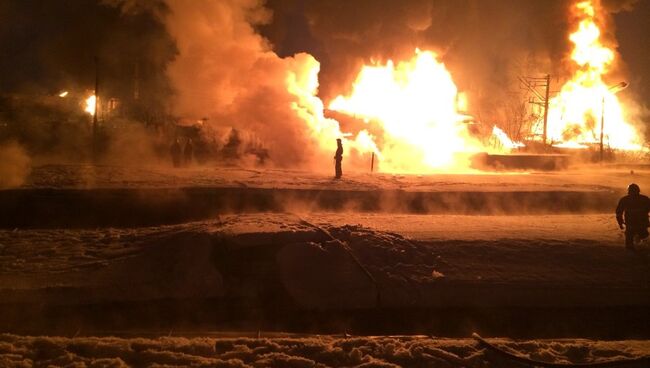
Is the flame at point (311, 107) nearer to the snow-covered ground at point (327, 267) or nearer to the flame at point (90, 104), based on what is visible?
the flame at point (90, 104)

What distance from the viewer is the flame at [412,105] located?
34969 millimetres

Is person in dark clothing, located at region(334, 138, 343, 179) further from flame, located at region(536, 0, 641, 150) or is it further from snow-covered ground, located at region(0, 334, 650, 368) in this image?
flame, located at region(536, 0, 641, 150)

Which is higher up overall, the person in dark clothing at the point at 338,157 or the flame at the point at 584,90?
the flame at the point at 584,90

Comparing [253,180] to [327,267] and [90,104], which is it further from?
[90,104]

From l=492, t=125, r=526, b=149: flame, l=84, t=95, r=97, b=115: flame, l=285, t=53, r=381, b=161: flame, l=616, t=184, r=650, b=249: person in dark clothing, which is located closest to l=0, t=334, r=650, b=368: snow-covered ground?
l=616, t=184, r=650, b=249: person in dark clothing

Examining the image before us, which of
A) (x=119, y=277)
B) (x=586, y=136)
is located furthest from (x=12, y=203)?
(x=586, y=136)

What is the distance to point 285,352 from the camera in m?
5.82

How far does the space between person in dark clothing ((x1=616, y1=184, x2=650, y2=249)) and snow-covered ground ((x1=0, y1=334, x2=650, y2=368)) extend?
4.33 meters

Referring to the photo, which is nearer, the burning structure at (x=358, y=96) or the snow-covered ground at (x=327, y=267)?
the snow-covered ground at (x=327, y=267)

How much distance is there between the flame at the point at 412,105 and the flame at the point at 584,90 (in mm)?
9842

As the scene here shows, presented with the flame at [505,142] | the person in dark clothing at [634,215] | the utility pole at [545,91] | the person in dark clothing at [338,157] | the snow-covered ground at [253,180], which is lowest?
the person in dark clothing at [634,215]

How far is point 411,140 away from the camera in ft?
112

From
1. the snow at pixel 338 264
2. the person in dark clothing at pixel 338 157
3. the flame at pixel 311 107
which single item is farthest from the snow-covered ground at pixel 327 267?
the flame at pixel 311 107

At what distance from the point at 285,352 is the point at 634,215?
7409 mm
